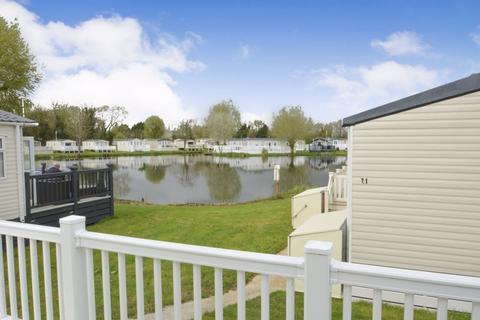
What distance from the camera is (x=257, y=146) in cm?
6419

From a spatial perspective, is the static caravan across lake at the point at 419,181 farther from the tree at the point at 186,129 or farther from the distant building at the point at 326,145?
→ the tree at the point at 186,129

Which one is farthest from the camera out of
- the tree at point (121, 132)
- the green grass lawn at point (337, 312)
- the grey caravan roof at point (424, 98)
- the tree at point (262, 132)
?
the tree at point (262, 132)

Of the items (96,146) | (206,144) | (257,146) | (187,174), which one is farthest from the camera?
(206,144)

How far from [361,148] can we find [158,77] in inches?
1099

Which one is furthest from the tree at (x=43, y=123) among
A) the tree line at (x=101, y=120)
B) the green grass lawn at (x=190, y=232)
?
the green grass lawn at (x=190, y=232)

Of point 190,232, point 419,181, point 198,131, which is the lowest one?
point 190,232

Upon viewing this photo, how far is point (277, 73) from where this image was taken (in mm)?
27484

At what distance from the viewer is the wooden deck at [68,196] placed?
8.01 m

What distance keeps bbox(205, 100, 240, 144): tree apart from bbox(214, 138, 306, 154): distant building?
179 cm

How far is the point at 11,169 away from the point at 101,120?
59192 millimetres

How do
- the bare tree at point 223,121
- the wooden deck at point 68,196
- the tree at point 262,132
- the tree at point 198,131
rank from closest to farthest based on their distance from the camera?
1. the wooden deck at point 68,196
2. the bare tree at point 223,121
3. the tree at point 198,131
4. the tree at point 262,132

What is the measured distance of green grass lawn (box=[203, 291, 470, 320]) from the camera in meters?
3.89

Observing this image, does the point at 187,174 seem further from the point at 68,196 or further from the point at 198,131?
the point at 198,131

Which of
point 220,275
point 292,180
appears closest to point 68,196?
point 220,275
